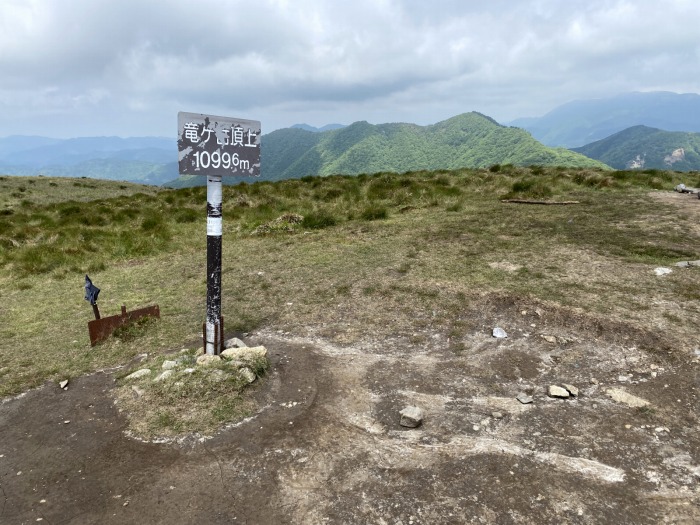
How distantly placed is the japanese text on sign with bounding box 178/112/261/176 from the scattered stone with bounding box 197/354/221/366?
7.73 ft

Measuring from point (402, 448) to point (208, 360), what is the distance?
108 inches

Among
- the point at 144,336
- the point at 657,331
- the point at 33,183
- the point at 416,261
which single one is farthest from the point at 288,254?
the point at 33,183

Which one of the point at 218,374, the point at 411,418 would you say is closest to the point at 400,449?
the point at 411,418

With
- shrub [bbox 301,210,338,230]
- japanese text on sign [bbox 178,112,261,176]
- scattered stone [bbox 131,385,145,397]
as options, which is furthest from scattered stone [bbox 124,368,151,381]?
shrub [bbox 301,210,338,230]

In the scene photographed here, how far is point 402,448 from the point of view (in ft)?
13.5

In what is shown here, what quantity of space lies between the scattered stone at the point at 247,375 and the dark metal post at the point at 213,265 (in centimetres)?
61

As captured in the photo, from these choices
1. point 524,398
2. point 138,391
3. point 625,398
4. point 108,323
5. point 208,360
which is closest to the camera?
point 625,398

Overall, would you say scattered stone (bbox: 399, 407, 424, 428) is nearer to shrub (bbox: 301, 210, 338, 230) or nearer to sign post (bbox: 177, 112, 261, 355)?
sign post (bbox: 177, 112, 261, 355)

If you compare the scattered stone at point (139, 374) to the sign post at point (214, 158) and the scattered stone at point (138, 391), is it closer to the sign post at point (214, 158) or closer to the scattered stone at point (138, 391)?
the scattered stone at point (138, 391)

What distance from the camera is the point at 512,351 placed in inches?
233

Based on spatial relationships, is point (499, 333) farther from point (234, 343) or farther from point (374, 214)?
point (374, 214)

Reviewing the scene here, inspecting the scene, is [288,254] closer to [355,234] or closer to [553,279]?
[355,234]

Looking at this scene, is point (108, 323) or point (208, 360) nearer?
point (208, 360)

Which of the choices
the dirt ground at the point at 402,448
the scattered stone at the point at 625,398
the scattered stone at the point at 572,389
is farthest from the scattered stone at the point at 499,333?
the scattered stone at the point at 625,398
